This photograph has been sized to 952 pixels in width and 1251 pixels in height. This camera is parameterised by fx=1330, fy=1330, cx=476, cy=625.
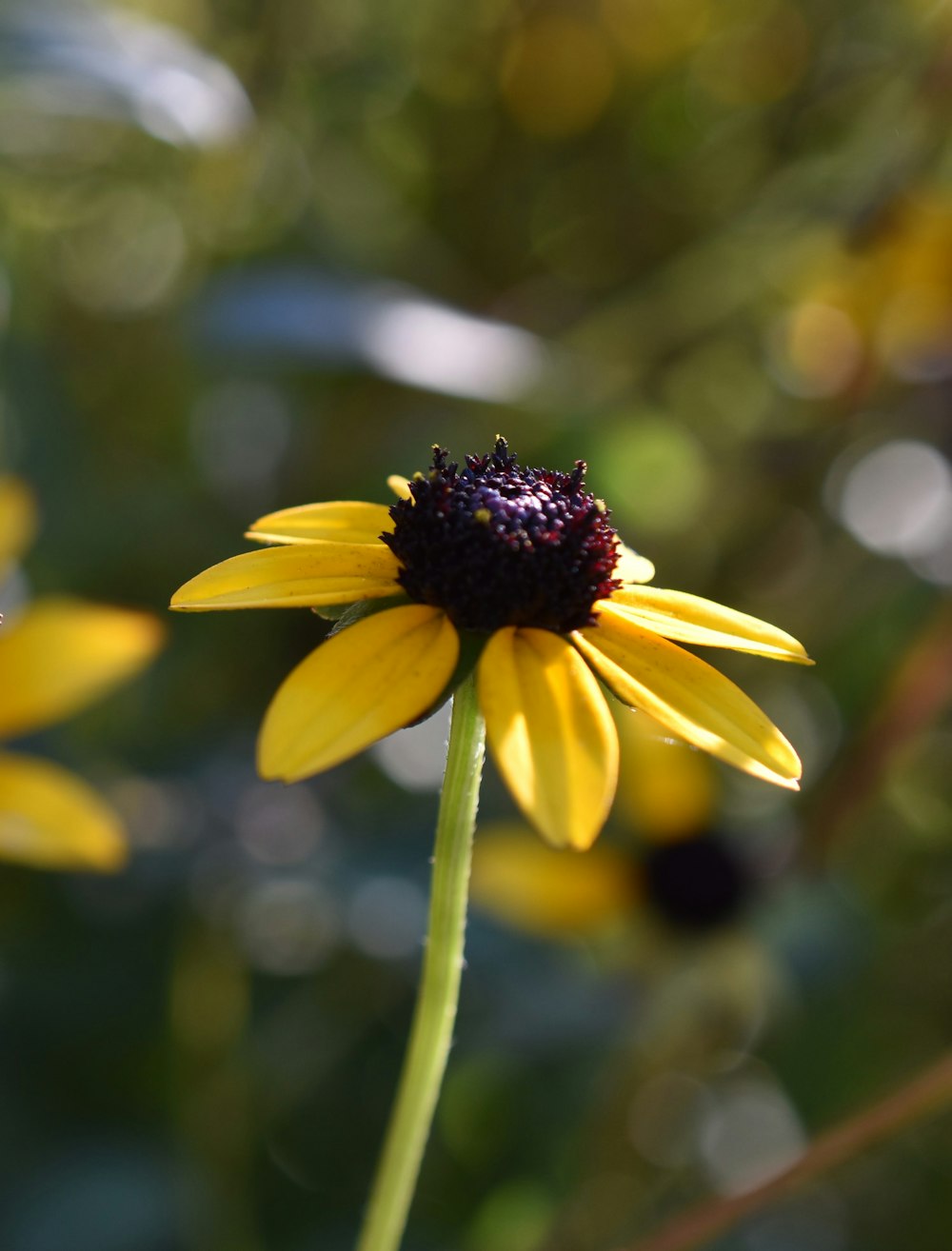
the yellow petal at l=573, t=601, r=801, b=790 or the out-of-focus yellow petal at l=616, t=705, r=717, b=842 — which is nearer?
the yellow petal at l=573, t=601, r=801, b=790

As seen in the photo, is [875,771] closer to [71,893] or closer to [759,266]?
[759,266]

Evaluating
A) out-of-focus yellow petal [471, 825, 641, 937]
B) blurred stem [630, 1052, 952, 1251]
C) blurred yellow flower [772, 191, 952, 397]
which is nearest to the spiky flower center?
blurred stem [630, 1052, 952, 1251]

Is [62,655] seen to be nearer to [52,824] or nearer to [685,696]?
[52,824]

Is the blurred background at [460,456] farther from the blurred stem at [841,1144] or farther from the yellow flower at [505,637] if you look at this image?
the yellow flower at [505,637]

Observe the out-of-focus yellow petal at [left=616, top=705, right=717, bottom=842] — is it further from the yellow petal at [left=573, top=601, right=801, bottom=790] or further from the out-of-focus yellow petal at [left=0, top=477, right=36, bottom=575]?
the yellow petal at [left=573, top=601, right=801, bottom=790]

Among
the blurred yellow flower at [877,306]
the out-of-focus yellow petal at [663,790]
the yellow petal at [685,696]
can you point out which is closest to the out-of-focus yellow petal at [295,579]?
the yellow petal at [685,696]

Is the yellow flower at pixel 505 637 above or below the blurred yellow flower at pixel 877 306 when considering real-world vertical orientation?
below
